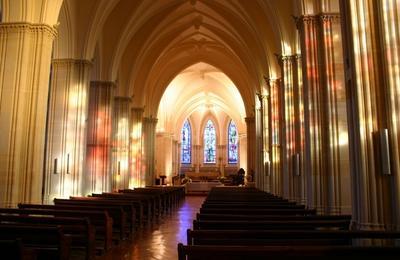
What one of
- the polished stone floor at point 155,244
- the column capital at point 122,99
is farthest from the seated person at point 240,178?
the polished stone floor at point 155,244

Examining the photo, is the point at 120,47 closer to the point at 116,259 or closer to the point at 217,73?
the point at 116,259

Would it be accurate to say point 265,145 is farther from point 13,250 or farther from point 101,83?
point 13,250

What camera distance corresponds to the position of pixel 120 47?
20703 mm

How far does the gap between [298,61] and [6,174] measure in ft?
35.5

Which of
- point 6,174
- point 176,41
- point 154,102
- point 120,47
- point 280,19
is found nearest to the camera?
point 6,174

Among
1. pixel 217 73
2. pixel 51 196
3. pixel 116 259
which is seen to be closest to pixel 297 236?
pixel 116 259

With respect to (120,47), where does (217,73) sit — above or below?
above

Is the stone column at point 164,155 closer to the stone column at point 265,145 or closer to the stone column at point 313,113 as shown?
the stone column at point 265,145

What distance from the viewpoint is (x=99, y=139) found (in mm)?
A: 19734

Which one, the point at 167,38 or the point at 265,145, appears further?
the point at 167,38

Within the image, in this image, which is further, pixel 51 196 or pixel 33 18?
pixel 51 196

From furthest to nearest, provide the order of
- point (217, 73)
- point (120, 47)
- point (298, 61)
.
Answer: point (217, 73)
point (120, 47)
point (298, 61)

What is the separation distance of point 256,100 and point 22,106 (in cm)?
1891

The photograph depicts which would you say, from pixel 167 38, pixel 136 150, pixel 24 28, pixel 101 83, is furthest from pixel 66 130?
pixel 167 38
